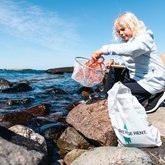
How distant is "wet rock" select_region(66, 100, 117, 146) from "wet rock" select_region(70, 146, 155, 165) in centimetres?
78

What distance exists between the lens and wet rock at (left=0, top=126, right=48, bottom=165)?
2.75 meters

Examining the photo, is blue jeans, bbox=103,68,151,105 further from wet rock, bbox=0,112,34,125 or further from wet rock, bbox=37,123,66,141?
wet rock, bbox=0,112,34,125

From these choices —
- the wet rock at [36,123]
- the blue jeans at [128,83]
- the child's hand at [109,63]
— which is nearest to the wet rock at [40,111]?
the wet rock at [36,123]

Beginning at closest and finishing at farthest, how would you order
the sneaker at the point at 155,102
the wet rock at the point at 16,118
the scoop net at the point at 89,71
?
the scoop net at the point at 89,71, the sneaker at the point at 155,102, the wet rock at the point at 16,118

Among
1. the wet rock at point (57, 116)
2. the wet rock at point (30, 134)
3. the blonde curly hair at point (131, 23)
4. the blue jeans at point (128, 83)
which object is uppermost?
the blonde curly hair at point (131, 23)

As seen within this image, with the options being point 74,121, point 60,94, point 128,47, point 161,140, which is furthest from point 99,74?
point 60,94

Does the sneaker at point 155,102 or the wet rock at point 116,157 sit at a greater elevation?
the sneaker at point 155,102

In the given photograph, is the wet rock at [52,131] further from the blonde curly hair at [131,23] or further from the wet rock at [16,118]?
the blonde curly hair at [131,23]

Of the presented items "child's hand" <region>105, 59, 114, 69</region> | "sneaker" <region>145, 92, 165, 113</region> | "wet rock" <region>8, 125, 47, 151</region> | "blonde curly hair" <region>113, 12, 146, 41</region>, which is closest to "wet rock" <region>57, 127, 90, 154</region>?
"wet rock" <region>8, 125, 47, 151</region>

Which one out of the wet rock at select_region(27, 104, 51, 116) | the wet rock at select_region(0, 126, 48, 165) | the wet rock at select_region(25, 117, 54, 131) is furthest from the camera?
the wet rock at select_region(27, 104, 51, 116)

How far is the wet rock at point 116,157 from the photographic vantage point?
112 inches

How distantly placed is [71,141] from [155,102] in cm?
176

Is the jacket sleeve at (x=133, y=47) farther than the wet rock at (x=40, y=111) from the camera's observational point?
No

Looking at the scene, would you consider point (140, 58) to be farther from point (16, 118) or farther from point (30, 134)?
point (16, 118)
